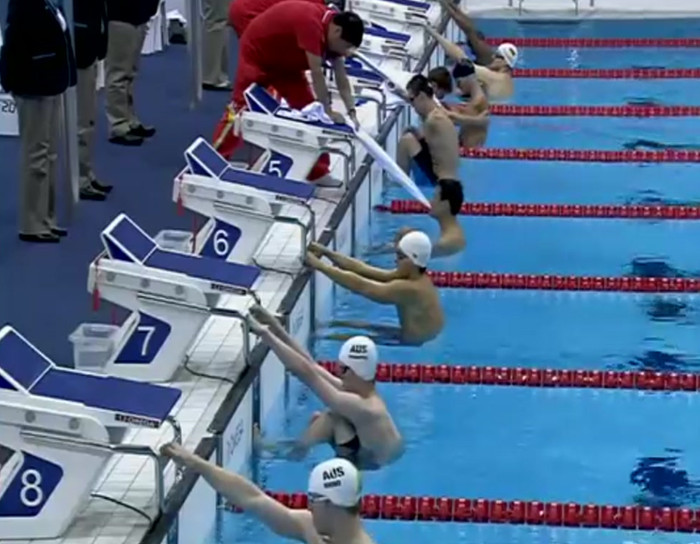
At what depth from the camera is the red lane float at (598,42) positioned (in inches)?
539

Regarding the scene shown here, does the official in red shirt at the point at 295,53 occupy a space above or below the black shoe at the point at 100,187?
above

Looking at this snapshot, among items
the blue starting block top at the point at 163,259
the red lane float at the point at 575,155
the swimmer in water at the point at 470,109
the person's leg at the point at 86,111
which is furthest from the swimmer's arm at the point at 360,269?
the red lane float at the point at 575,155

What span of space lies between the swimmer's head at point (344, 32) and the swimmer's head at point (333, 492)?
12.7 feet

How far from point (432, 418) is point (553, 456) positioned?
53 cm

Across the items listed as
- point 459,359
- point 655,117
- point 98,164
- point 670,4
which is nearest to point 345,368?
point 459,359

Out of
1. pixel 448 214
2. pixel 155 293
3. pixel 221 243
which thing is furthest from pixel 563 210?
pixel 155 293

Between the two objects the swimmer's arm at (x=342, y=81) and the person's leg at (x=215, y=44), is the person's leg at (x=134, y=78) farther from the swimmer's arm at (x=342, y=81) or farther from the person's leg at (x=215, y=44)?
the swimmer's arm at (x=342, y=81)

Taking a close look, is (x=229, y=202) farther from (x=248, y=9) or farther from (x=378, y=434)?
(x=248, y=9)

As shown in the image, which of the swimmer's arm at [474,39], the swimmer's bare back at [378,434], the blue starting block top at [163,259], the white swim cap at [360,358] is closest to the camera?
the white swim cap at [360,358]

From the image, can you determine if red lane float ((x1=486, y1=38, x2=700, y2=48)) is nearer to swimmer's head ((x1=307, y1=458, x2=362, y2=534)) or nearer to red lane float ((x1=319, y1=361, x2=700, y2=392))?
red lane float ((x1=319, y1=361, x2=700, y2=392))

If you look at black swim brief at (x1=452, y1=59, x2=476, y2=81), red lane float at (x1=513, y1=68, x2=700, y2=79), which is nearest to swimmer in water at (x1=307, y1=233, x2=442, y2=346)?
black swim brief at (x1=452, y1=59, x2=476, y2=81)

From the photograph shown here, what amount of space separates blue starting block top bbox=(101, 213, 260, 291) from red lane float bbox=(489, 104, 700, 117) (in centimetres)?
555

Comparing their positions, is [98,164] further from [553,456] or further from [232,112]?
[553,456]

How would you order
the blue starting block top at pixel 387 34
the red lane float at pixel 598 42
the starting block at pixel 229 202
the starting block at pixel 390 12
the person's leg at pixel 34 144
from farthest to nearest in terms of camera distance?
the red lane float at pixel 598 42, the starting block at pixel 390 12, the blue starting block top at pixel 387 34, the person's leg at pixel 34 144, the starting block at pixel 229 202
